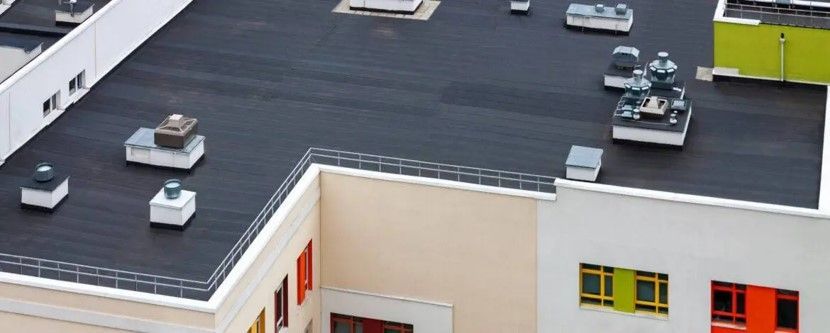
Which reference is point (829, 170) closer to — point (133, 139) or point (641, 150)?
point (641, 150)

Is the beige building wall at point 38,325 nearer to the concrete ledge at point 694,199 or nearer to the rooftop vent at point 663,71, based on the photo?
the concrete ledge at point 694,199

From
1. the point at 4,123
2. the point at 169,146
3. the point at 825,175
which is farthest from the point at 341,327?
the point at 825,175

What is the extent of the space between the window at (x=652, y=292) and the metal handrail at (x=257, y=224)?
454 centimetres

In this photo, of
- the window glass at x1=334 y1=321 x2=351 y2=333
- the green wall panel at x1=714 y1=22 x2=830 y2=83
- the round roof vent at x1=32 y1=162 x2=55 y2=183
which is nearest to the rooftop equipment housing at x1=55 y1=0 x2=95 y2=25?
the round roof vent at x1=32 y1=162 x2=55 y2=183

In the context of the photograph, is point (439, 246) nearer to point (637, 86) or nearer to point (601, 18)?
point (637, 86)

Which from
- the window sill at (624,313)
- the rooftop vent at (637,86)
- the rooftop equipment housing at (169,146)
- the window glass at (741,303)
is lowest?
the window sill at (624,313)

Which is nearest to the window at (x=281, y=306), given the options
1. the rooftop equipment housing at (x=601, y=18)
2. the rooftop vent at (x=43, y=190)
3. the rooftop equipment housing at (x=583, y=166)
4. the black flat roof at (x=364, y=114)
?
the black flat roof at (x=364, y=114)

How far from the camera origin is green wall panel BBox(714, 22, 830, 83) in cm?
7375

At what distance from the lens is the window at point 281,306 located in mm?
63469

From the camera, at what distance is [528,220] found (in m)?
64.3

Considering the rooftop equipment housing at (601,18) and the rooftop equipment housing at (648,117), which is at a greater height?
the rooftop equipment housing at (601,18)

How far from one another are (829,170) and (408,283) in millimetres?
15491

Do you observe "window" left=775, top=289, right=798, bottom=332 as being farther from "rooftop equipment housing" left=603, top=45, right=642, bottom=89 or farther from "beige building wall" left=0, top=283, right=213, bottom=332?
"beige building wall" left=0, top=283, right=213, bottom=332

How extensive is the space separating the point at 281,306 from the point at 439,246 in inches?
238
